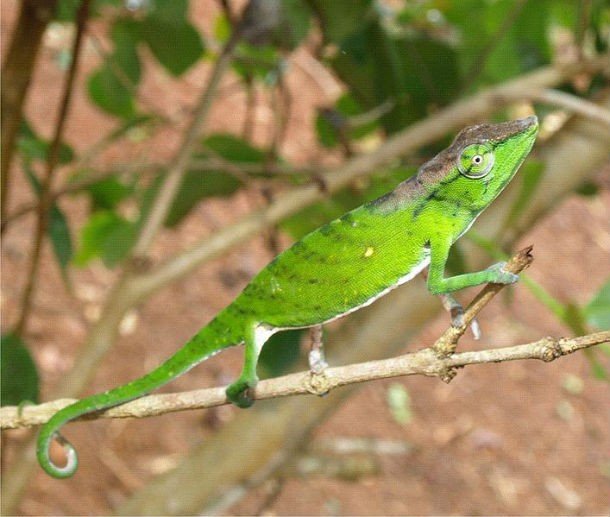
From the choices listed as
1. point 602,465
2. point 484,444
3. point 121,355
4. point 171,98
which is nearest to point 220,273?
point 121,355

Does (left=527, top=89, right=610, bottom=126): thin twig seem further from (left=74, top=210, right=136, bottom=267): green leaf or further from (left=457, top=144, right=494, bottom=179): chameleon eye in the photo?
(left=74, top=210, right=136, bottom=267): green leaf

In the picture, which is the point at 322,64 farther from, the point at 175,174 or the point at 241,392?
the point at 241,392

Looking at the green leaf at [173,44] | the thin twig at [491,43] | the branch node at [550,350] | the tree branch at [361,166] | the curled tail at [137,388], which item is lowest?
the branch node at [550,350]

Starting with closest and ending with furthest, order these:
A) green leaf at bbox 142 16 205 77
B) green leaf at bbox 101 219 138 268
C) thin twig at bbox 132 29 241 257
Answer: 1. thin twig at bbox 132 29 241 257
2. green leaf at bbox 142 16 205 77
3. green leaf at bbox 101 219 138 268

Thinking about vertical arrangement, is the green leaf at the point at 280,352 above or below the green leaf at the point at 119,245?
below

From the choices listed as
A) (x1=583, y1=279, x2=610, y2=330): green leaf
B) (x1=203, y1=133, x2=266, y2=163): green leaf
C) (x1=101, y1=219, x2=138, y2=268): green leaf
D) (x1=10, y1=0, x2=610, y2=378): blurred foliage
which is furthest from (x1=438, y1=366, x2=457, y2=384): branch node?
(x1=101, y1=219, x2=138, y2=268): green leaf

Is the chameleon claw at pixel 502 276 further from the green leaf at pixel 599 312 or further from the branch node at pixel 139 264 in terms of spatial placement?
the branch node at pixel 139 264

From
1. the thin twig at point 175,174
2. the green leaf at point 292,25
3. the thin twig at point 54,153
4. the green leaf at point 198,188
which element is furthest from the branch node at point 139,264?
the green leaf at point 292,25
